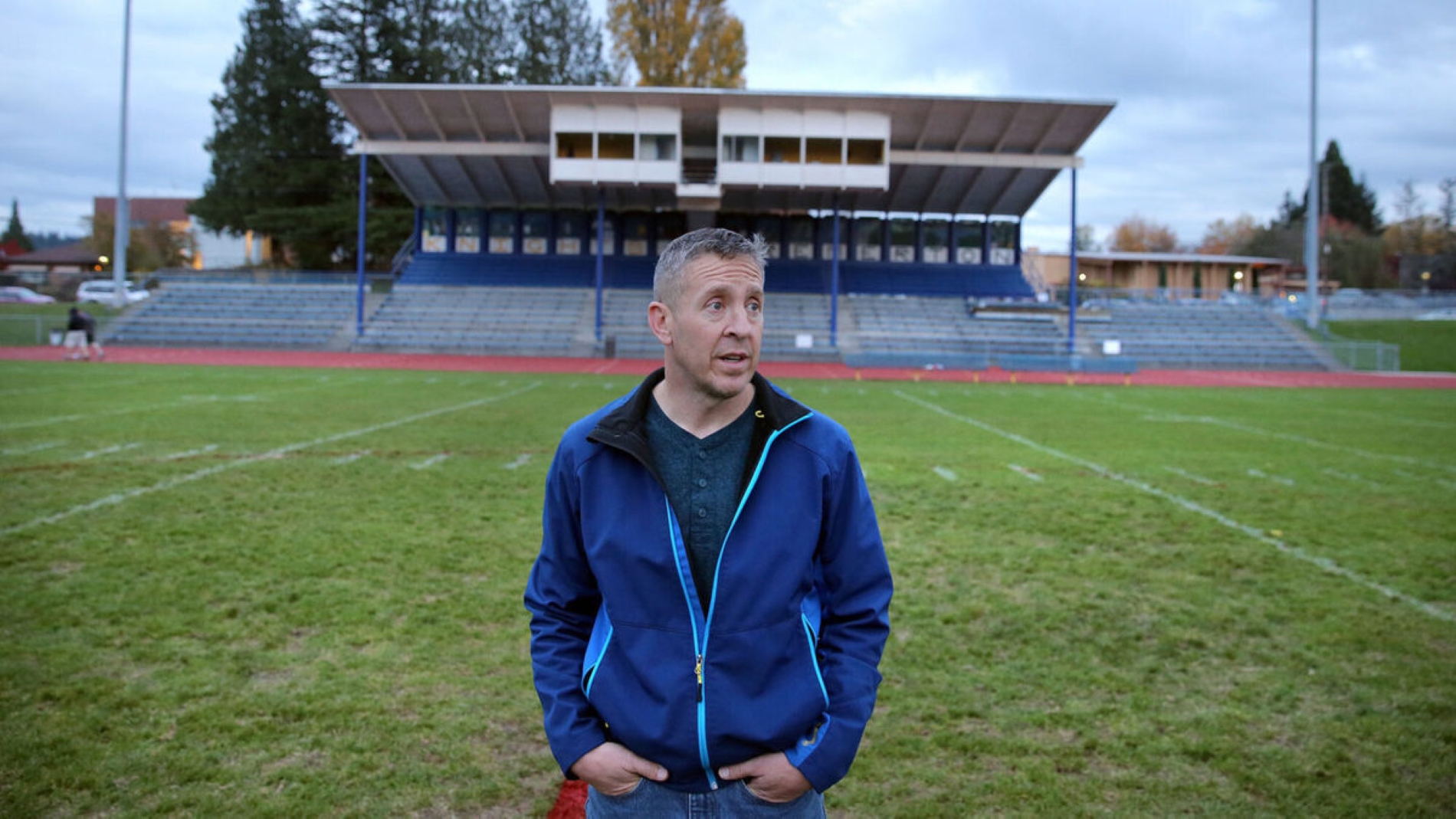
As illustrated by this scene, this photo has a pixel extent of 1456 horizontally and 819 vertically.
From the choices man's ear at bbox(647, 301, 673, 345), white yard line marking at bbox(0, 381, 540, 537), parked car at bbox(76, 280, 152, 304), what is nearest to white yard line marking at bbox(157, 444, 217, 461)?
white yard line marking at bbox(0, 381, 540, 537)

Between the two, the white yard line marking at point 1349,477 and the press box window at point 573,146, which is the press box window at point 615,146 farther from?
the white yard line marking at point 1349,477

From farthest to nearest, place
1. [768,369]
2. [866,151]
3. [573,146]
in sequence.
A: 1. [866,151]
2. [573,146]
3. [768,369]

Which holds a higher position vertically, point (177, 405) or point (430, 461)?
point (177, 405)

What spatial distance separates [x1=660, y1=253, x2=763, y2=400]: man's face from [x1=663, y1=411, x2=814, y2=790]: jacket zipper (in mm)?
203

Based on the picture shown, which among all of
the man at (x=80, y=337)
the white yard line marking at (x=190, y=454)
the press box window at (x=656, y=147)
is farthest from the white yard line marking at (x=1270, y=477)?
the man at (x=80, y=337)

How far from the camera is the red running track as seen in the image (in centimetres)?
2953

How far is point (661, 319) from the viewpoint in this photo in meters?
2.43

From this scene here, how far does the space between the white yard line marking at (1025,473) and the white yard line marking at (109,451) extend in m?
10.3

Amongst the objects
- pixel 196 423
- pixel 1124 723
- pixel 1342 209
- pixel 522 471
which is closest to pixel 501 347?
pixel 196 423

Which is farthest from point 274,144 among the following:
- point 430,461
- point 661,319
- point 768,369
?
point 661,319

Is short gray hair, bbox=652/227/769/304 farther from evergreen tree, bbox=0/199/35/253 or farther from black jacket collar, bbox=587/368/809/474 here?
evergreen tree, bbox=0/199/35/253

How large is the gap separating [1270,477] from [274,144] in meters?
53.7

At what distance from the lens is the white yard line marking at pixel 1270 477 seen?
11.3 meters

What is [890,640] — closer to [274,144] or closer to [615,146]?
[615,146]
